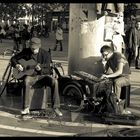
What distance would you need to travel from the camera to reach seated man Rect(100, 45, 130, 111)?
24.6ft

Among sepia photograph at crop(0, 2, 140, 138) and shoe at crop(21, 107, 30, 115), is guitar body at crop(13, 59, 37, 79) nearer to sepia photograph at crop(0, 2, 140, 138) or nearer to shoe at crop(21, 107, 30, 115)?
sepia photograph at crop(0, 2, 140, 138)

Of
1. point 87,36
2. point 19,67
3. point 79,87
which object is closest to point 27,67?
point 19,67

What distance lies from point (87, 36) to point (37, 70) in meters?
1.45

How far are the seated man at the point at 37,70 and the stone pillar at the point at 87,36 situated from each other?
3.59ft

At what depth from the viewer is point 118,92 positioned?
762cm

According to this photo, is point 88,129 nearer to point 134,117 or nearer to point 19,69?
point 134,117

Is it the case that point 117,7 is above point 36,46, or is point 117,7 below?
above

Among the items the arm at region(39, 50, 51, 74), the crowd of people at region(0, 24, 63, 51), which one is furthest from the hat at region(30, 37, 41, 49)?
the crowd of people at region(0, 24, 63, 51)

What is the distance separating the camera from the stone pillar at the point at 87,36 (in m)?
8.51

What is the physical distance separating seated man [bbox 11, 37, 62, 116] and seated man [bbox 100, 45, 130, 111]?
2.91 feet

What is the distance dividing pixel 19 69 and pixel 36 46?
0.49 m

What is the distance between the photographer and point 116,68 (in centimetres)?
755

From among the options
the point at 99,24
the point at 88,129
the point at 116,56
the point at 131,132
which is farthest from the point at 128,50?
the point at 131,132

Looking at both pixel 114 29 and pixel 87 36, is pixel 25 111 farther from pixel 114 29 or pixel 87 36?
pixel 114 29
